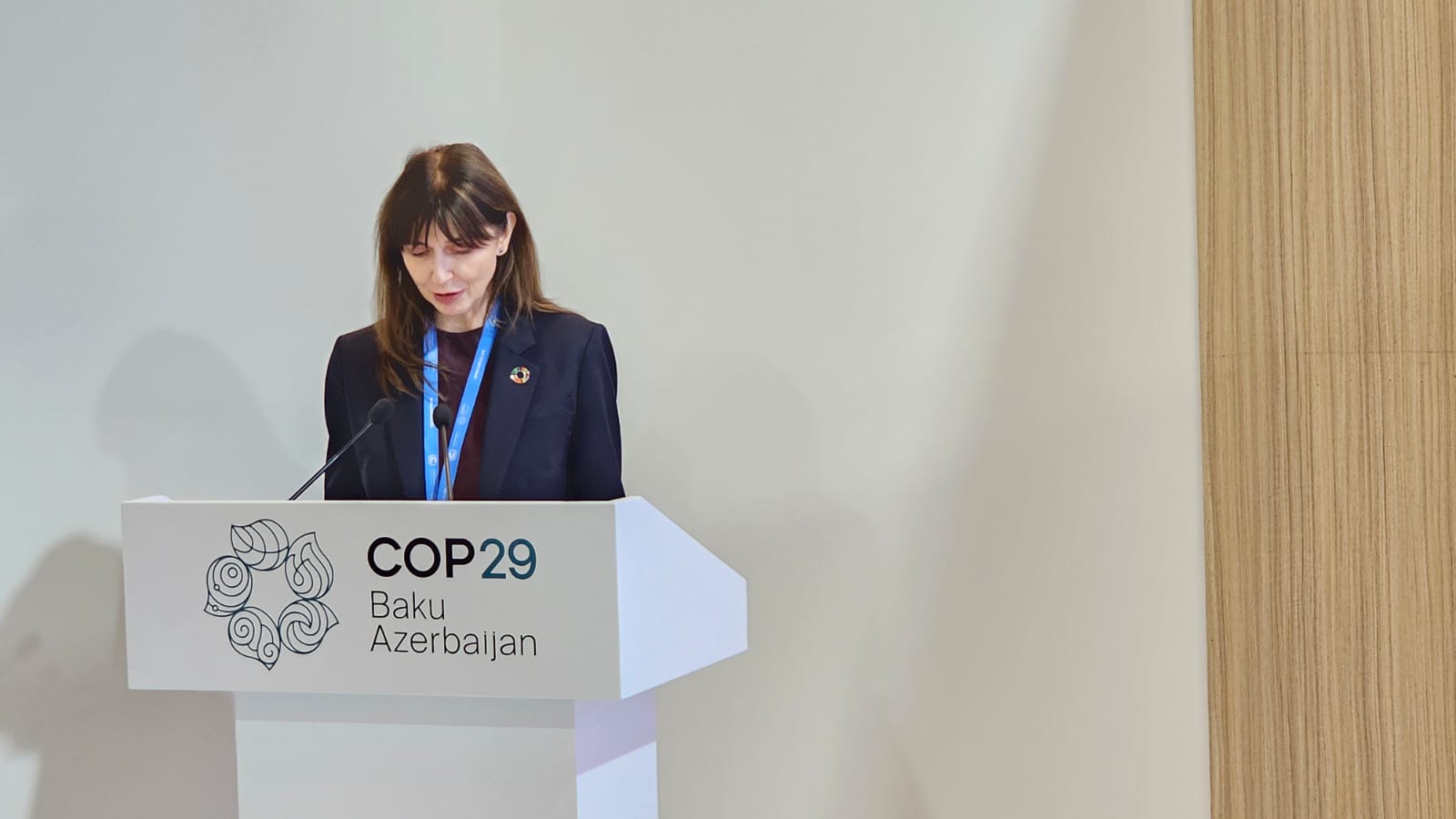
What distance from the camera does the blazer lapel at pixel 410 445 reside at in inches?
83.2

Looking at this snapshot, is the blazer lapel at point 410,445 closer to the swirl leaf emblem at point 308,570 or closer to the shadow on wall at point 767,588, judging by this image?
the swirl leaf emblem at point 308,570

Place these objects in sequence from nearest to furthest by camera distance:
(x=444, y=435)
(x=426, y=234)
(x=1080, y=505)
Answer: (x=444, y=435) → (x=426, y=234) → (x=1080, y=505)

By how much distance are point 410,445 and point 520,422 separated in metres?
0.18

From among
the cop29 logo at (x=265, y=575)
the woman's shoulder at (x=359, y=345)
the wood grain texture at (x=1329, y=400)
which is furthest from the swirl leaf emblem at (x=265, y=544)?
the wood grain texture at (x=1329, y=400)

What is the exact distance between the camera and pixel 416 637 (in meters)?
1.75

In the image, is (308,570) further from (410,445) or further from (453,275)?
(453,275)

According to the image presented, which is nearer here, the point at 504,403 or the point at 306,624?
the point at 306,624

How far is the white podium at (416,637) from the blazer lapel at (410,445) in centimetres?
33

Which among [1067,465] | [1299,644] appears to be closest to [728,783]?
[1067,465]

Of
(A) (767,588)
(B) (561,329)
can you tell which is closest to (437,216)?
(B) (561,329)

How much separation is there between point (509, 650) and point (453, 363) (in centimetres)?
62

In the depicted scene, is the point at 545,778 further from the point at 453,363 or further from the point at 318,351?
the point at 318,351

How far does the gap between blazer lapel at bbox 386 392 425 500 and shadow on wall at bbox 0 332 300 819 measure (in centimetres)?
63

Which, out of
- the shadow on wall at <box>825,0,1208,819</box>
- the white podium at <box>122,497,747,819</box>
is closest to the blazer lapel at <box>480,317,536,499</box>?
the white podium at <box>122,497,747,819</box>
